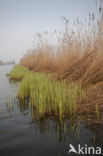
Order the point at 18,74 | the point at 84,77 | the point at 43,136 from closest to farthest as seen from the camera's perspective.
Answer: the point at 43,136, the point at 84,77, the point at 18,74

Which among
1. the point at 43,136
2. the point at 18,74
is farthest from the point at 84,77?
the point at 18,74

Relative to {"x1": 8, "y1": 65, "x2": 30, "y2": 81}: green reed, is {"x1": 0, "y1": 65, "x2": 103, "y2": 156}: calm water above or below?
below

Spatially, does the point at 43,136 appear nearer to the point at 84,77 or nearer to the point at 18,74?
the point at 84,77

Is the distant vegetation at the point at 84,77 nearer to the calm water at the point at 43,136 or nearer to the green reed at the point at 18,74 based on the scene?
the calm water at the point at 43,136

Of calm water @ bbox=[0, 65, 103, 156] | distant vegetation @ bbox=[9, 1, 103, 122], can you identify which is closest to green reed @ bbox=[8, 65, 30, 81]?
distant vegetation @ bbox=[9, 1, 103, 122]

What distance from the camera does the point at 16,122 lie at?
178 centimetres

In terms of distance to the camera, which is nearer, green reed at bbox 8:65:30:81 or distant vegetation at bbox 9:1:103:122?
distant vegetation at bbox 9:1:103:122

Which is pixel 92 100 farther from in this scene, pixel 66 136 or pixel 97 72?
pixel 66 136

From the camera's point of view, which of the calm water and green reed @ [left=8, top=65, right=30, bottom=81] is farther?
green reed @ [left=8, top=65, right=30, bottom=81]

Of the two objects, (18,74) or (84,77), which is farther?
(18,74)

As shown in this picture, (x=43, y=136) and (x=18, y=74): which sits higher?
(x=18, y=74)

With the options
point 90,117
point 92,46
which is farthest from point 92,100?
point 92,46

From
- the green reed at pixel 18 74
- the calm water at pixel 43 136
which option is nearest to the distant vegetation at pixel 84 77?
the calm water at pixel 43 136

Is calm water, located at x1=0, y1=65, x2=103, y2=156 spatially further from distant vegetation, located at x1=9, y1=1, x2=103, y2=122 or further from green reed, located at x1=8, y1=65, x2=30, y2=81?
green reed, located at x1=8, y1=65, x2=30, y2=81
